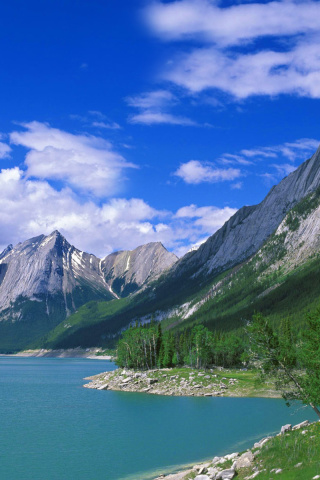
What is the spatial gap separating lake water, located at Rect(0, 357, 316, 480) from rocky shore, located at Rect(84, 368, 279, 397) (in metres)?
4.99

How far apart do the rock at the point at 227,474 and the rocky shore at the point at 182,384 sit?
6781 cm

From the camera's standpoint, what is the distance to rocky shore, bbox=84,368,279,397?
10375cm

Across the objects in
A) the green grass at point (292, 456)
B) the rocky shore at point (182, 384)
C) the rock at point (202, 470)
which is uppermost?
the green grass at point (292, 456)

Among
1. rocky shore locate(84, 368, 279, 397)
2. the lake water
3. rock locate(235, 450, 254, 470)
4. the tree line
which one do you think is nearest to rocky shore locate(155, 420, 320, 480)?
rock locate(235, 450, 254, 470)

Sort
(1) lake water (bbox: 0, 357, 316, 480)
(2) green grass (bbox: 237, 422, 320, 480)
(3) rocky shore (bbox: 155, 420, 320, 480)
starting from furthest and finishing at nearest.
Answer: (1) lake water (bbox: 0, 357, 316, 480), (3) rocky shore (bbox: 155, 420, 320, 480), (2) green grass (bbox: 237, 422, 320, 480)

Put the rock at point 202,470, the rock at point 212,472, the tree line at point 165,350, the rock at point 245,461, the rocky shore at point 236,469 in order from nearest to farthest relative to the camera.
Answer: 1. the rocky shore at point 236,469
2. the rock at point 212,472
3. the rock at point 245,461
4. the rock at point 202,470
5. the tree line at point 165,350

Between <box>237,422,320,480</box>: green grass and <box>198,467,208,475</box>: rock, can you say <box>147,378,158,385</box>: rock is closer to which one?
<box>237,422,320,480</box>: green grass

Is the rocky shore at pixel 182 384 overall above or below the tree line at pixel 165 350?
below

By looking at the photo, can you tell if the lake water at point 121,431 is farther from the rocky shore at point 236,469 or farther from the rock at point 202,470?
the rock at point 202,470

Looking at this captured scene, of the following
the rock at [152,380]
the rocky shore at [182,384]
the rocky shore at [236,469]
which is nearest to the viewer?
the rocky shore at [236,469]

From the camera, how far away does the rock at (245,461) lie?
115 feet

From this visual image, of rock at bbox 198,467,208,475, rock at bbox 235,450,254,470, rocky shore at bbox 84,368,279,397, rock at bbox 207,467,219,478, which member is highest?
rock at bbox 235,450,254,470

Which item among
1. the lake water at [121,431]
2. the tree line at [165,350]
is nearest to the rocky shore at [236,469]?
the lake water at [121,431]

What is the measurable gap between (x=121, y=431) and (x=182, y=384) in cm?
4506
